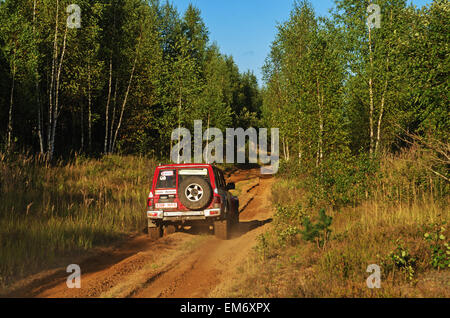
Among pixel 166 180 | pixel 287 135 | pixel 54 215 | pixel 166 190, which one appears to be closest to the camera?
pixel 166 190

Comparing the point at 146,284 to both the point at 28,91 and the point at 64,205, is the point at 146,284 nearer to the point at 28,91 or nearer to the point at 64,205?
the point at 64,205

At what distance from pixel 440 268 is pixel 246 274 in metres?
3.19

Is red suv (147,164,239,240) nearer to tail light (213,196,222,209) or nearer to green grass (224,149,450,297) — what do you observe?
→ tail light (213,196,222,209)

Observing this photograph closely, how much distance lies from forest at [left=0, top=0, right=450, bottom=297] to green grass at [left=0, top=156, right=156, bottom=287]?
0.06m

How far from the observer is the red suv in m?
8.80

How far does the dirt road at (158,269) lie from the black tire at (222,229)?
7.8 inches

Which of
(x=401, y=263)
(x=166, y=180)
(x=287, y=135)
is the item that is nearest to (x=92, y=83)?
(x=287, y=135)

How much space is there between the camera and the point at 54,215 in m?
9.74

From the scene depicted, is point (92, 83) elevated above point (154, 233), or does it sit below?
above

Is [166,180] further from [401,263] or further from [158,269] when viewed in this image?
[401,263]

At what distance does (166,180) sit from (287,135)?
1368cm

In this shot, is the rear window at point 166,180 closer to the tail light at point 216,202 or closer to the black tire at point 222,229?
the tail light at point 216,202

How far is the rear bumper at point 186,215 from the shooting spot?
29.4 feet
